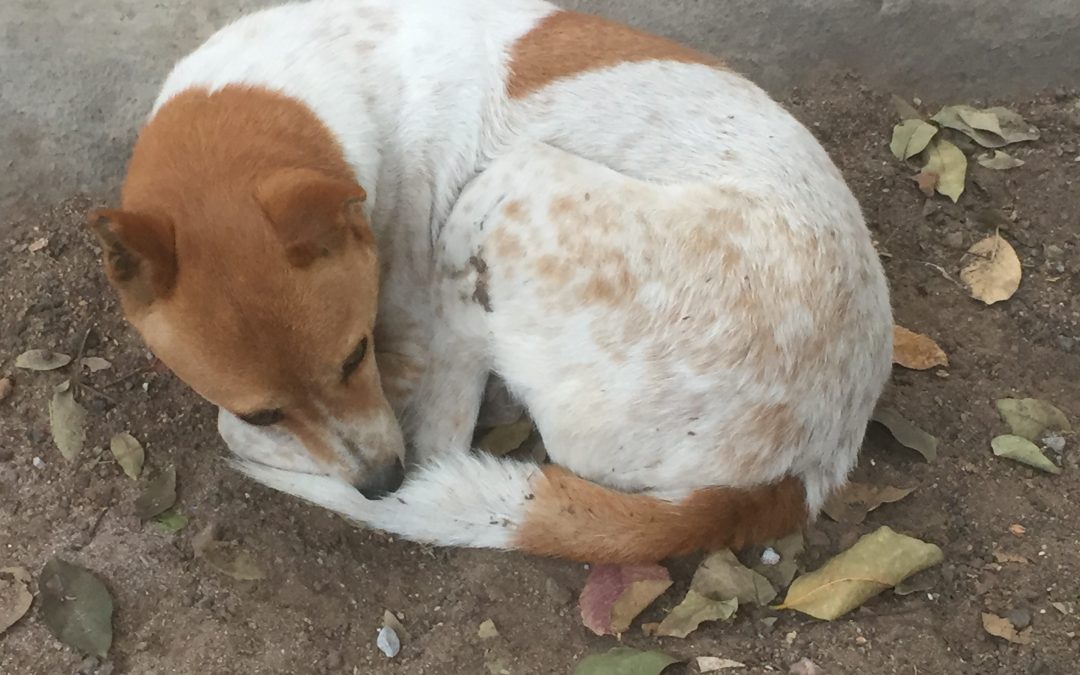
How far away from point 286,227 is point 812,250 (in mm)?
1351

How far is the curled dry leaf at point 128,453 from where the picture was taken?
2887mm

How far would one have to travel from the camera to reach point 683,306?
8.48 feet

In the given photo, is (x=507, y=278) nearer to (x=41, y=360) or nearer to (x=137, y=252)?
(x=137, y=252)

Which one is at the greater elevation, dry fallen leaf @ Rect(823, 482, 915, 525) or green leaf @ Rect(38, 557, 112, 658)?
dry fallen leaf @ Rect(823, 482, 915, 525)

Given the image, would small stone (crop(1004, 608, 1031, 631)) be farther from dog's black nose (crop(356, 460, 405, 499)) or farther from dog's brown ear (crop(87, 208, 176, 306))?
dog's brown ear (crop(87, 208, 176, 306))

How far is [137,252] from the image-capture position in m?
2.09

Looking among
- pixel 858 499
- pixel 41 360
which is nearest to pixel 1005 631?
pixel 858 499

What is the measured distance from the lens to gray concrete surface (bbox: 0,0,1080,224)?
11.5ft

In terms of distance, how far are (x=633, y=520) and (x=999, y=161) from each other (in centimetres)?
234

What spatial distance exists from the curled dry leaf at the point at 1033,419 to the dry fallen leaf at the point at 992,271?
1.61ft

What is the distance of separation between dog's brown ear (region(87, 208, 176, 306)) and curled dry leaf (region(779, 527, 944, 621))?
5.77 ft

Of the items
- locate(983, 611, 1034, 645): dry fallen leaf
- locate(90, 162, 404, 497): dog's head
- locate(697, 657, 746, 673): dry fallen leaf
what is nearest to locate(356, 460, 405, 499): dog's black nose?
locate(90, 162, 404, 497): dog's head

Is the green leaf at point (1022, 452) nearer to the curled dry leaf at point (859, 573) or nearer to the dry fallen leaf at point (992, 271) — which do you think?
the curled dry leaf at point (859, 573)

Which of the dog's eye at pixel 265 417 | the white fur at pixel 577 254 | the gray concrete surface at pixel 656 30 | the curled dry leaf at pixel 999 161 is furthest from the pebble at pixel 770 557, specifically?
the gray concrete surface at pixel 656 30
